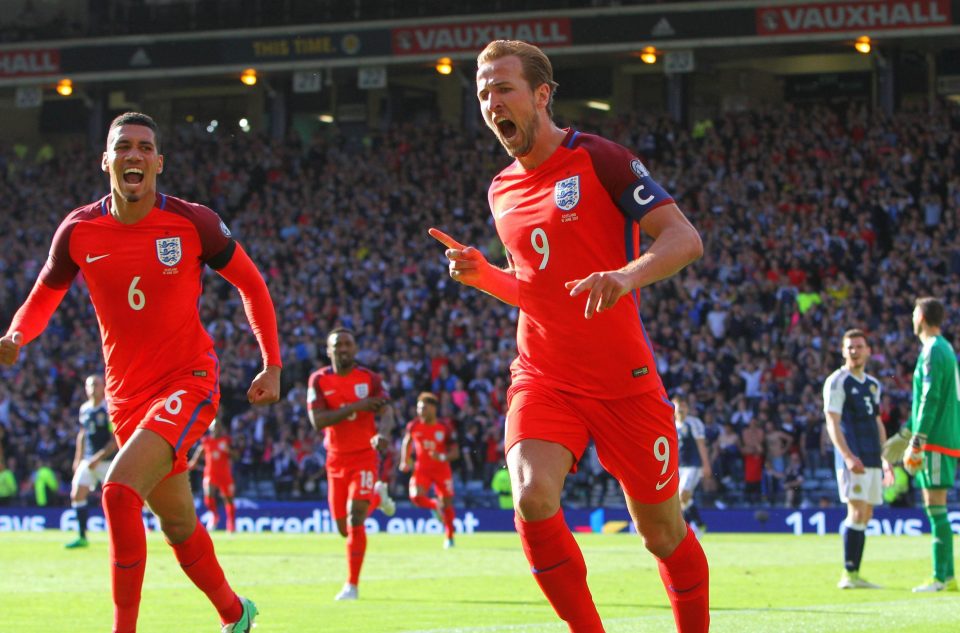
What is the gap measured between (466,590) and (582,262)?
28.7ft

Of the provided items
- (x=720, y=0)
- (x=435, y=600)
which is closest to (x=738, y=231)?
(x=720, y=0)

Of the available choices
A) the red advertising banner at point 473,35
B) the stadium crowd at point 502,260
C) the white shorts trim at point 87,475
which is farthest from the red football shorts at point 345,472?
the red advertising banner at point 473,35

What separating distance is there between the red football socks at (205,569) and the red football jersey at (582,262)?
263 cm

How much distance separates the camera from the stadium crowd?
2894 centimetres

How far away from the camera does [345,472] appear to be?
1550 centimetres

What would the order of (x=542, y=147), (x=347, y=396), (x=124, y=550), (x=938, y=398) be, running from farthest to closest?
1. (x=347, y=396)
2. (x=938, y=398)
3. (x=124, y=550)
4. (x=542, y=147)


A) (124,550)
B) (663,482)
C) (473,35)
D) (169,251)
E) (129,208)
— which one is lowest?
(124,550)

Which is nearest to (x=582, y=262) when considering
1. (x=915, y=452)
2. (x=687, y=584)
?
(x=687, y=584)

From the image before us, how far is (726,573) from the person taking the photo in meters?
16.7

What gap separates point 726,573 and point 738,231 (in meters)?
17.7

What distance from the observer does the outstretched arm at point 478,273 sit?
22.2ft

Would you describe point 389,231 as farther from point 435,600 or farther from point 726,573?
point 435,600

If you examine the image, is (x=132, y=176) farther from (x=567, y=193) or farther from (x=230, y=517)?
(x=230, y=517)

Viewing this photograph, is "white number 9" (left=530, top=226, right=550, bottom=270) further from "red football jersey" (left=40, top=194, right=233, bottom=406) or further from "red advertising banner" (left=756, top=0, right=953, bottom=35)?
"red advertising banner" (left=756, top=0, right=953, bottom=35)
